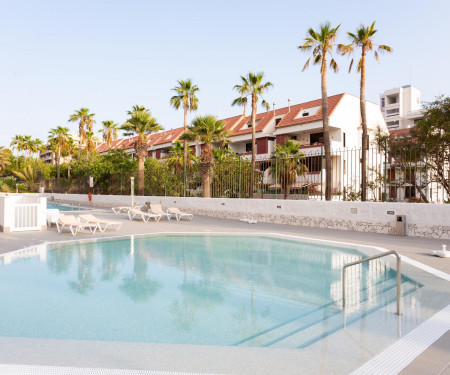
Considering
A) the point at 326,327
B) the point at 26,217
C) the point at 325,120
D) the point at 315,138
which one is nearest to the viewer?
the point at 326,327

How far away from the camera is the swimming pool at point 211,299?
4102 millimetres

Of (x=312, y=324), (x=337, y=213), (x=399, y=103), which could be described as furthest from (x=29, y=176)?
(x=399, y=103)

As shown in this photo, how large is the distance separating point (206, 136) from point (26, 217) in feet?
39.9

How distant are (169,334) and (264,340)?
1173 mm

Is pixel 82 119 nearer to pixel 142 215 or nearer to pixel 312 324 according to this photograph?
pixel 142 215

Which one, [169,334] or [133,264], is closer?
[169,334]

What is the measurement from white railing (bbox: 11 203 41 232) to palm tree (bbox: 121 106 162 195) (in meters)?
13.6

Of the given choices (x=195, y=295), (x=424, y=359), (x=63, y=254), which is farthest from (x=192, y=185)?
(x=424, y=359)

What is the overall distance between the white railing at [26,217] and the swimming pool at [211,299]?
390cm

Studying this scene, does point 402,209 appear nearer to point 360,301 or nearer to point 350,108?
point 360,301

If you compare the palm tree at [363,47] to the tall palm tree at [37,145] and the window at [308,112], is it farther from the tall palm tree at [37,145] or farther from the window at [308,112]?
the tall palm tree at [37,145]

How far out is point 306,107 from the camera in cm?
3462

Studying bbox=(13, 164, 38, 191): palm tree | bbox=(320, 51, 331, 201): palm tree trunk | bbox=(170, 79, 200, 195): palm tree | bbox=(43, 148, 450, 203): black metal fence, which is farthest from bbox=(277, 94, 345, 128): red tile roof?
bbox=(13, 164, 38, 191): palm tree

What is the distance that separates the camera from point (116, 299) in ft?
18.3
